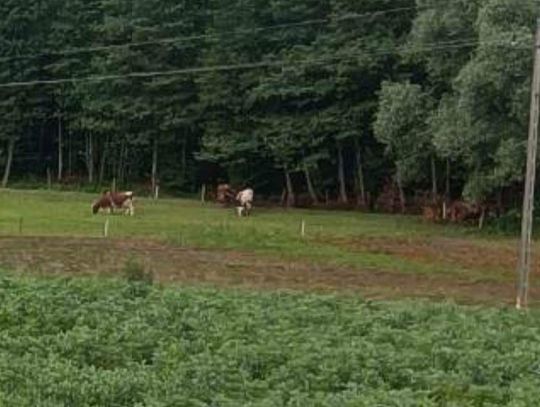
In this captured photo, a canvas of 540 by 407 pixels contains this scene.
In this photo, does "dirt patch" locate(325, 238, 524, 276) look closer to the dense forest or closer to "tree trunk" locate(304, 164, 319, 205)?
the dense forest

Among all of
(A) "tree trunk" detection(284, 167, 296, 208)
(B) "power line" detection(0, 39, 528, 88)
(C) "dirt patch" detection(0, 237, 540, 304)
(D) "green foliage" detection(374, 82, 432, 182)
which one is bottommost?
(C) "dirt patch" detection(0, 237, 540, 304)

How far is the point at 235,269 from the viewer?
101 ft

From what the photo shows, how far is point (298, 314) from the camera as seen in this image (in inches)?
772

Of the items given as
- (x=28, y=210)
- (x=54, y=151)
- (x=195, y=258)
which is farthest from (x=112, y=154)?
(x=195, y=258)

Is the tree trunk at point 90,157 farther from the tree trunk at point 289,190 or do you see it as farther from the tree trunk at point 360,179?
the tree trunk at point 360,179

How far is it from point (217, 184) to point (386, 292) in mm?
40091

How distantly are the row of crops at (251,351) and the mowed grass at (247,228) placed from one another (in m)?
12.1

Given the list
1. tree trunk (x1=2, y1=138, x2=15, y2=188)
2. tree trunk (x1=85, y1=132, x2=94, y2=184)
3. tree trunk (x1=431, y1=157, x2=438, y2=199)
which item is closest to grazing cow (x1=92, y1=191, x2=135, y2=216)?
tree trunk (x1=431, y1=157, x2=438, y2=199)

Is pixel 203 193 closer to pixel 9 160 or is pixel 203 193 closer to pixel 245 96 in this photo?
pixel 245 96

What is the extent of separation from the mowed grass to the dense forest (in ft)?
11.9

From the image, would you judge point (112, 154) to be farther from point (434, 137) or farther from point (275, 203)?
point (434, 137)

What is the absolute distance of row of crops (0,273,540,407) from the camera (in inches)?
500

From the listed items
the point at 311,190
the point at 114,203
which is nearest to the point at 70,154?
the point at 311,190

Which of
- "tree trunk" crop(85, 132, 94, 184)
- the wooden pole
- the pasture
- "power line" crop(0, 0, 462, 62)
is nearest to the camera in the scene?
the pasture
